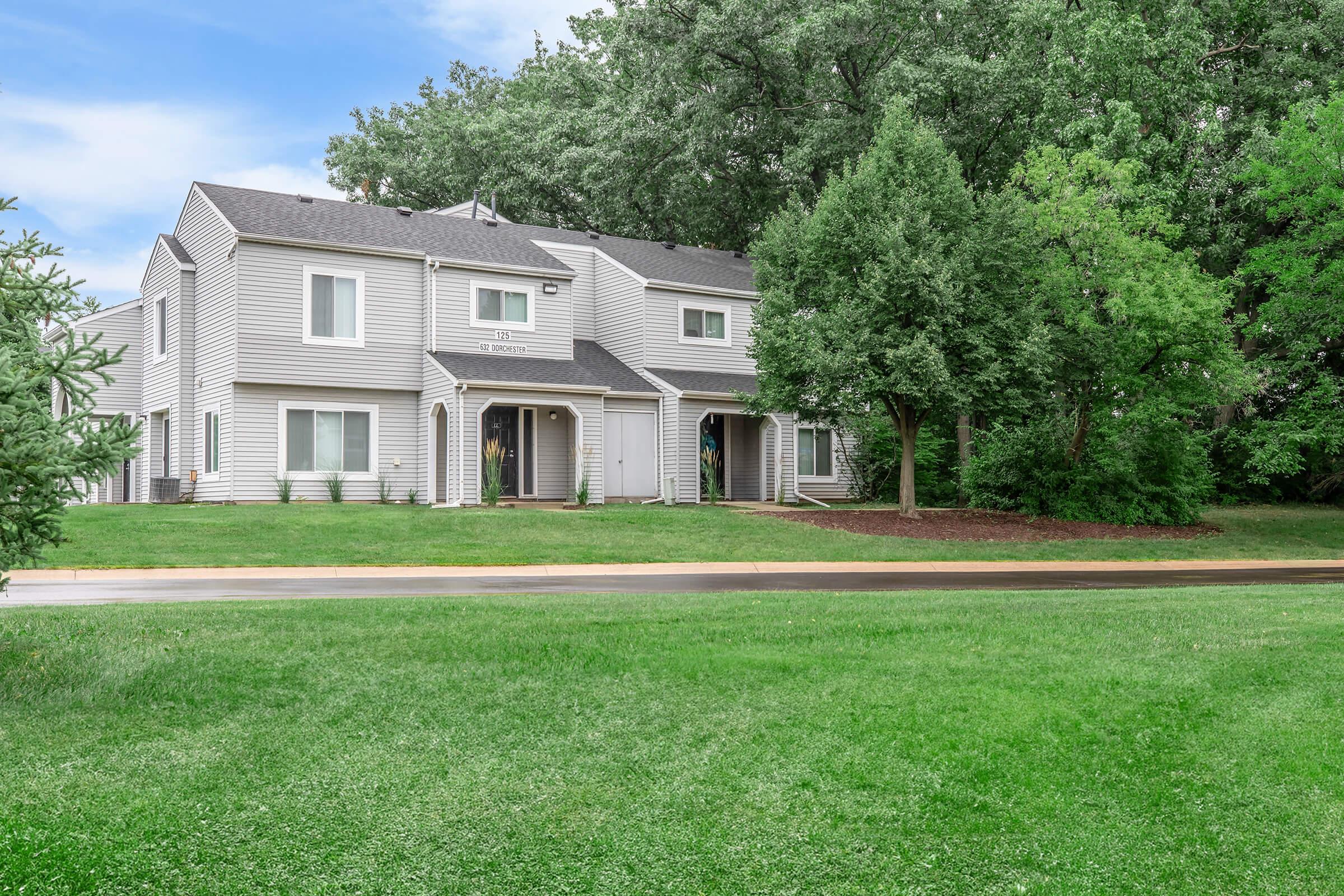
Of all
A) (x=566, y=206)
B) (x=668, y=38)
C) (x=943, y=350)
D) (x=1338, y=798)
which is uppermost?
(x=668, y=38)

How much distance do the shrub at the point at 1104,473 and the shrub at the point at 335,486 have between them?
15207mm

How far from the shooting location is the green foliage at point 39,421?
634 cm

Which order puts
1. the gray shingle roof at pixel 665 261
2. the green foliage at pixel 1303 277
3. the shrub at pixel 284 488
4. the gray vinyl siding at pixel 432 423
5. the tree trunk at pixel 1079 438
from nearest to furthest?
1. the shrub at pixel 284 488
2. the gray vinyl siding at pixel 432 423
3. the green foliage at pixel 1303 277
4. the tree trunk at pixel 1079 438
5. the gray shingle roof at pixel 665 261

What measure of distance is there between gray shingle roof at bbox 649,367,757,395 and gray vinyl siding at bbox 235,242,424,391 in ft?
21.4

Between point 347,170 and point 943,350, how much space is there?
30336 millimetres

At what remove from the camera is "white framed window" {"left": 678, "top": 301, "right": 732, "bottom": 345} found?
3098cm

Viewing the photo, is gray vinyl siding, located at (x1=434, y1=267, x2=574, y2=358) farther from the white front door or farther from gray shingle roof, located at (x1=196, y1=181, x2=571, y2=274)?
the white front door

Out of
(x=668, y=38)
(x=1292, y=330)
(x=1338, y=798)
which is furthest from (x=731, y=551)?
(x=668, y=38)

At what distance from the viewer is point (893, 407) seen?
2536 centimetres

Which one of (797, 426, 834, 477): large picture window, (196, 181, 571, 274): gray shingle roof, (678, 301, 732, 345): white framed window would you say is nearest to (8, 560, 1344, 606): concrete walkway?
(196, 181, 571, 274): gray shingle roof

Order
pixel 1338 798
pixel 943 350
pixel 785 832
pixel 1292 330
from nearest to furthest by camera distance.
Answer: pixel 785 832 < pixel 1338 798 < pixel 943 350 < pixel 1292 330

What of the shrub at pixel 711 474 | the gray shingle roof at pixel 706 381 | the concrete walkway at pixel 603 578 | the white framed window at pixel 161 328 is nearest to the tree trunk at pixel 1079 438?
the concrete walkway at pixel 603 578

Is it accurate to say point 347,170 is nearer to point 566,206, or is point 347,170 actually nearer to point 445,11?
point 566,206

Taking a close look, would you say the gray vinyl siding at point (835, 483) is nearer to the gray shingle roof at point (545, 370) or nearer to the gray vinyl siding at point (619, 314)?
the gray shingle roof at point (545, 370)
